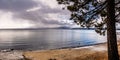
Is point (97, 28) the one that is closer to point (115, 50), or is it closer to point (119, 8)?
point (119, 8)

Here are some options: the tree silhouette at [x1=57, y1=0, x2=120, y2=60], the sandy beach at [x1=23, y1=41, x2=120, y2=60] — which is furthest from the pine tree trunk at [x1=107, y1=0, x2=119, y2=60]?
the sandy beach at [x1=23, y1=41, x2=120, y2=60]

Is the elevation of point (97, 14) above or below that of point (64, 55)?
above

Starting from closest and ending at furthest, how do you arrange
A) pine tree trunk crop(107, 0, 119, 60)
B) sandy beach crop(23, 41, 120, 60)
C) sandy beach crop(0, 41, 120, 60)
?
pine tree trunk crop(107, 0, 119, 60) → sandy beach crop(23, 41, 120, 60) → sandy beach crop(0, 41, 120, 60)

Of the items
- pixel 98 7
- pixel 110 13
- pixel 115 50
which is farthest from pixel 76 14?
pixel 115 50

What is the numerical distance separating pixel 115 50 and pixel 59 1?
5733mm

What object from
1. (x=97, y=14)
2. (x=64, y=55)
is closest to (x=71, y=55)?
(x=64, y=55)

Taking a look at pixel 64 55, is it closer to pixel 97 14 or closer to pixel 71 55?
pixel 71 55

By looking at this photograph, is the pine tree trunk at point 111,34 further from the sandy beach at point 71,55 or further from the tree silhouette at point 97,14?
the sandy beach at point 71,55

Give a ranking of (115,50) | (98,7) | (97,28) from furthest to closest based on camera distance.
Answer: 1. (97,28)
2. (98,7)
3. (115,50)

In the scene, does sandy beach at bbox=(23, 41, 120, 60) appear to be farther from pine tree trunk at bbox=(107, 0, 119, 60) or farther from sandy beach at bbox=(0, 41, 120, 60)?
pine tree trunk at bbox=(107, 0, 119, 60)

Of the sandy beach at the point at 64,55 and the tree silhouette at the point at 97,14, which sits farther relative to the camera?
the sandy beach at the point at 64,55

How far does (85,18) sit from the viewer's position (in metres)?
18.0

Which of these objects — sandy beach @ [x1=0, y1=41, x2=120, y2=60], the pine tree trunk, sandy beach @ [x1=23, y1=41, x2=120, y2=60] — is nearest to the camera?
the pine tree trunk

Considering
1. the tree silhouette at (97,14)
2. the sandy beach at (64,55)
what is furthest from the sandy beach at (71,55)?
the tree silhouette at (97,14)
